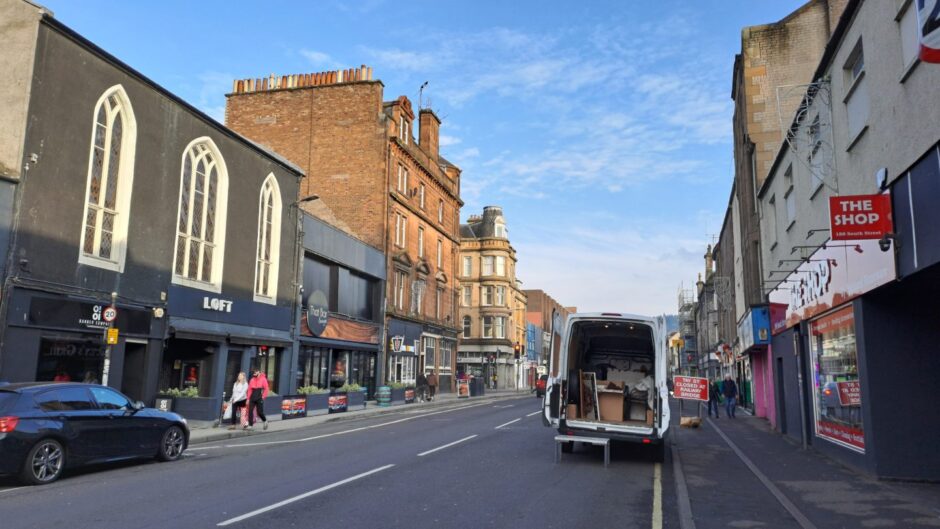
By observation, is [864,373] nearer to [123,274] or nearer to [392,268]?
[123,274]

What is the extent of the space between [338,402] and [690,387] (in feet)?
45.8

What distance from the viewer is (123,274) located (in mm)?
18375

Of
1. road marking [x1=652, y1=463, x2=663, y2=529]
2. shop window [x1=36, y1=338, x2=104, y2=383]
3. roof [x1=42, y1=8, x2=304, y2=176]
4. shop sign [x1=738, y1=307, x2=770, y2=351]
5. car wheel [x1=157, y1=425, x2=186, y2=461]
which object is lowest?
road marking [x1=652, y1=463, x2=663, y2=529]

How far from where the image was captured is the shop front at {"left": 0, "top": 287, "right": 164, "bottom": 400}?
49.7 ft

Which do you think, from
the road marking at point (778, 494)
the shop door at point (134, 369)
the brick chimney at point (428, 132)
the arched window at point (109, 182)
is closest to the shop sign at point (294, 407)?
the shop door at point (134, 369)

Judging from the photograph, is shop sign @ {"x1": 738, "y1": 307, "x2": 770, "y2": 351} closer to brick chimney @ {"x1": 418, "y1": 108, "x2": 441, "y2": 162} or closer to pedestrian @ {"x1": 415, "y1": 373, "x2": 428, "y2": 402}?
pedestrian @ {"x1": 415, "y1": 373, "x2": 428, "y2": 402}

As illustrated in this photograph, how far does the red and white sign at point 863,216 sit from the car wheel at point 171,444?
11.7 metres

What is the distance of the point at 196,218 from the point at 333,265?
10.3 meters

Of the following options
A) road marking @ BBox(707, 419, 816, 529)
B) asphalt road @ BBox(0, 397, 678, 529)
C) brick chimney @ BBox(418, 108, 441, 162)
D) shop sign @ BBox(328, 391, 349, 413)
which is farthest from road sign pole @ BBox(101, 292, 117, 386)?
brick chimney @ BBox(418, 108, 441, 162)

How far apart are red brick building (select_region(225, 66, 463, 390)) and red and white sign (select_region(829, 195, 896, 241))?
29.4 meters

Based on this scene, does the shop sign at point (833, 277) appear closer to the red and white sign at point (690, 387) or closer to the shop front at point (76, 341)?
the red and white sign at point (690, 387)

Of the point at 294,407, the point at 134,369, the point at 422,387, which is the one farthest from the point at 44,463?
the point at 422,387

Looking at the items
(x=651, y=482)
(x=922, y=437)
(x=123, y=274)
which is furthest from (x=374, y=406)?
(x=922, y=437)

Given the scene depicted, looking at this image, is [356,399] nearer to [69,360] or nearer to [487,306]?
[69,360]
